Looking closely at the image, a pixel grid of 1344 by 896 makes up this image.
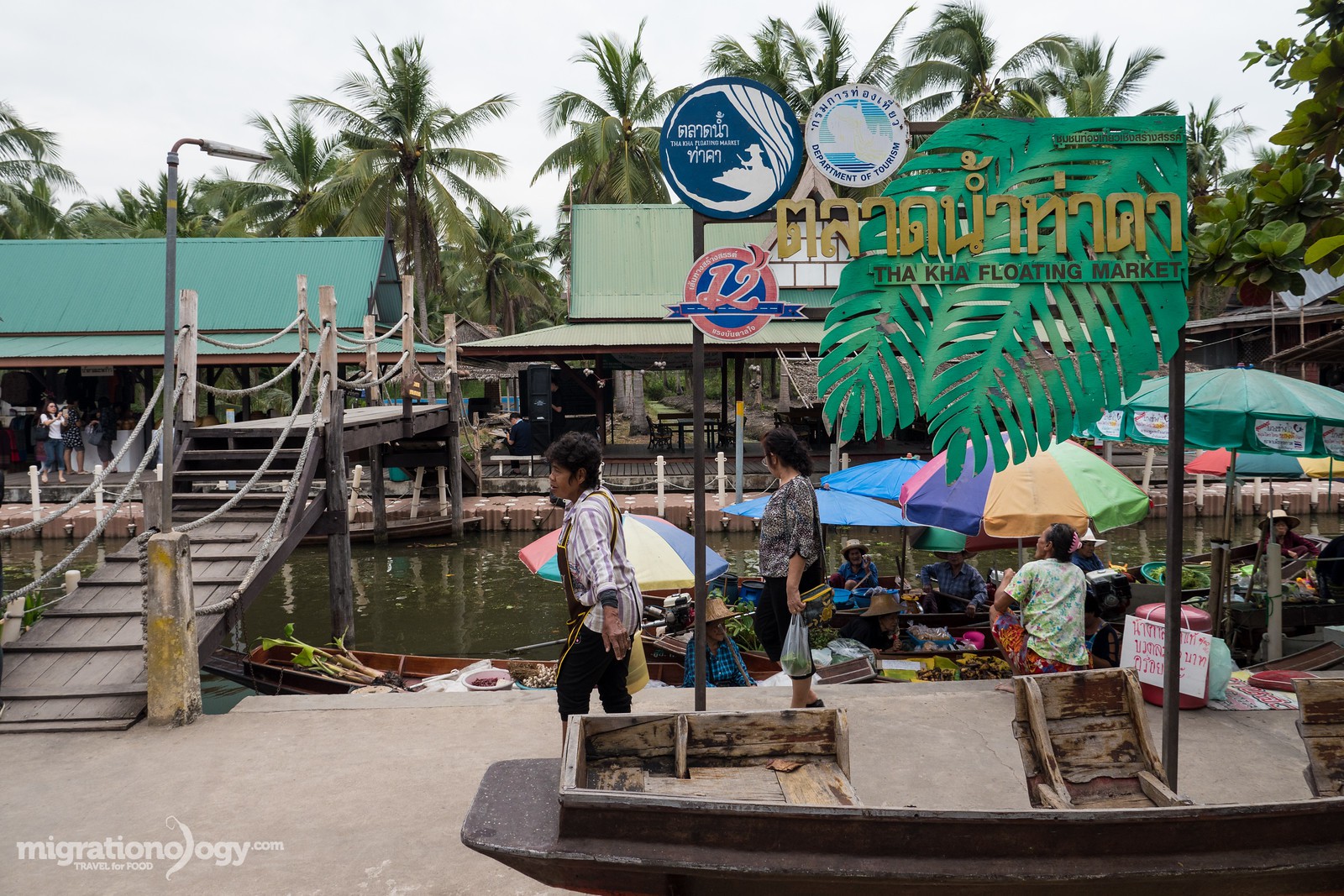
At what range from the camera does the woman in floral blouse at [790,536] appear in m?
4.98

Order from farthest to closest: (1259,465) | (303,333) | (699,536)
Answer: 1. (1259,465)
2. (303,333)
3. (699,536)

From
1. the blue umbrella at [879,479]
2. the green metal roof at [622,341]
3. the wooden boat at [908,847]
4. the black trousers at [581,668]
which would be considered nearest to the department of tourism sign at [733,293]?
the black trousers at [581,668]

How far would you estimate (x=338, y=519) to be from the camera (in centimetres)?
958

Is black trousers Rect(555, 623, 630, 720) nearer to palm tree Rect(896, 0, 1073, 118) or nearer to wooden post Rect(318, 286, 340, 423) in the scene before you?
wooden post Rect(318, 286, 340, 423)

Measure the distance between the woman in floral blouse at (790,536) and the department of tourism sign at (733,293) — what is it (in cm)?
117

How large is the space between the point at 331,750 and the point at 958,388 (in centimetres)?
351

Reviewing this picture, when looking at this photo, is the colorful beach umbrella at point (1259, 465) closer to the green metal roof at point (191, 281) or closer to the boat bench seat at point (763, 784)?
the boat bench seat at point (763, 784)

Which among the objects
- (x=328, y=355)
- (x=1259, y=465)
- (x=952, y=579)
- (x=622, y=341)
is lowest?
(x=952, y=579)

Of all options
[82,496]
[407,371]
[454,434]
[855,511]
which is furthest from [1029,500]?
[454,434]

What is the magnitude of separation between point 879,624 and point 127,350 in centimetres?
1710

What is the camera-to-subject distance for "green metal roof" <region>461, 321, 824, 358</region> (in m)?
18.2

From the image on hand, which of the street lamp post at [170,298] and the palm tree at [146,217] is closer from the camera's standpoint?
the street lamp post at [170,298]

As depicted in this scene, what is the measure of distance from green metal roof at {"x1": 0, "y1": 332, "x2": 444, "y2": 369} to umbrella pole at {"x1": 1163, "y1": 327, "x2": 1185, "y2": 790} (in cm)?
1579

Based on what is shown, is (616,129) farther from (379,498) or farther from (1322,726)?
(1322,726)
